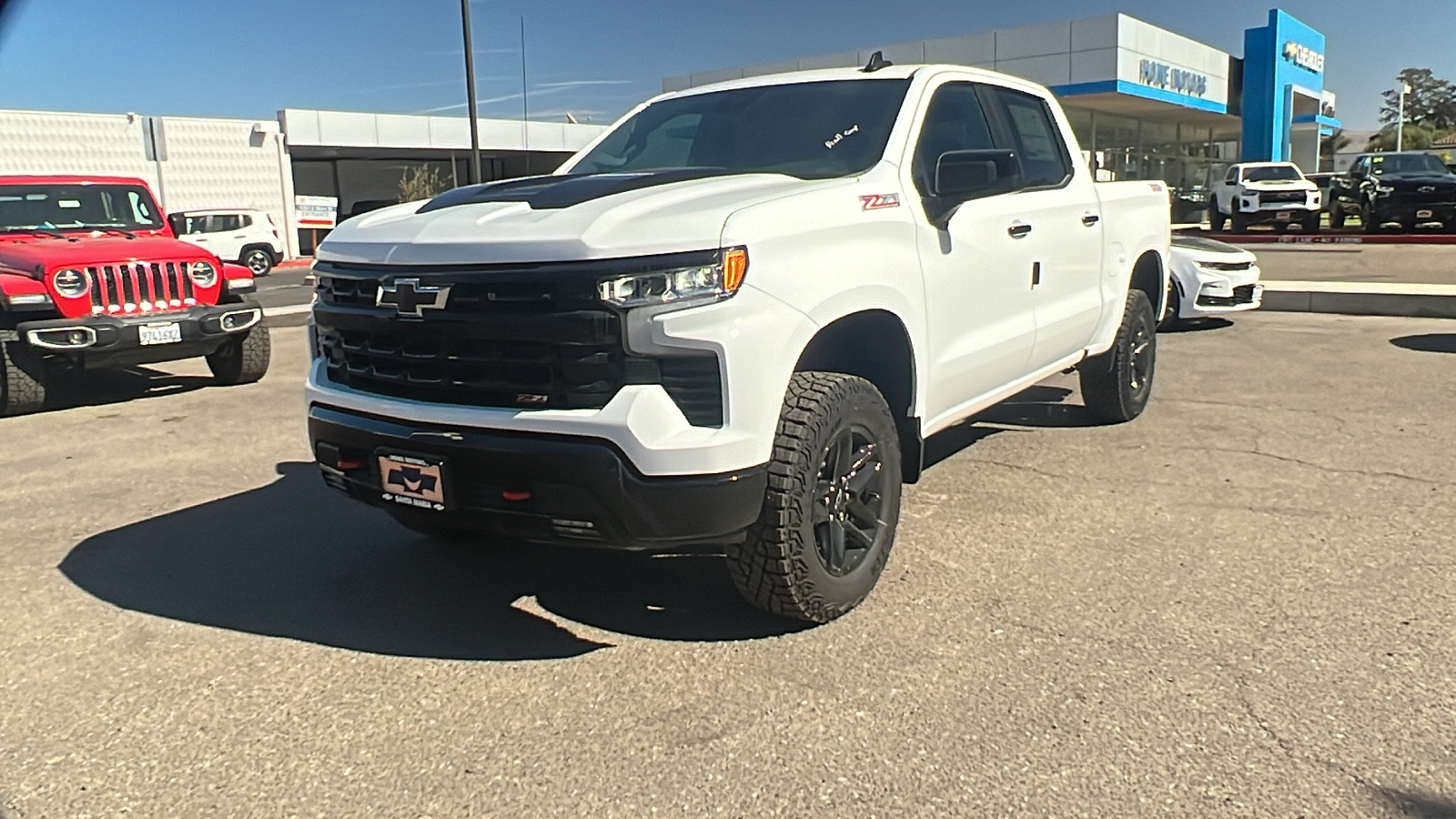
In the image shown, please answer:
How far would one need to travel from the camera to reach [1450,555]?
402 centimetres

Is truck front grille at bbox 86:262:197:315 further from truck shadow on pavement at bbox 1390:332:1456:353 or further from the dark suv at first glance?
the dark suv

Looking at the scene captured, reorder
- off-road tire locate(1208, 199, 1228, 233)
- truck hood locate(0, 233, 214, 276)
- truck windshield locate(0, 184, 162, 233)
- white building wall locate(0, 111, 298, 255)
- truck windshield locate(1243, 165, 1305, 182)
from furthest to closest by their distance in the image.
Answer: white building wall locate(0, 111, 298, 255) < off-road tire locate(1208, 199, 1228, 233) < truck windshield locate(1243, 165, 1305, 182) < truck windshield locate(0, 184, 162, 233) < truck hood locate(0, 233, 214, 276)

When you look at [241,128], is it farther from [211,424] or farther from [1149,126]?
[1149,126]

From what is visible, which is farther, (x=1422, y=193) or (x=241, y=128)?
(x=241, y=128)

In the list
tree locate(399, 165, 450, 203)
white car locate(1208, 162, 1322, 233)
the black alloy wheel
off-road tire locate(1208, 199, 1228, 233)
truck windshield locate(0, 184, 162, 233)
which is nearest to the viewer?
the black alloy wheel

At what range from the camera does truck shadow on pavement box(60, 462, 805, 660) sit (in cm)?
354

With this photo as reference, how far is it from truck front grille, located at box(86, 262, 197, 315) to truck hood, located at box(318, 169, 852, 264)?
4.82 metres

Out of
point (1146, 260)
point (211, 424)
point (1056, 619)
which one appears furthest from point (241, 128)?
point (1056, 619)

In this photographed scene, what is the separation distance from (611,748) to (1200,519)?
282 centimetres

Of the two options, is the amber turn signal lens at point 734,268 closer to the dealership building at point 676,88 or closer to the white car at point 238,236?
the white car at point 238,236

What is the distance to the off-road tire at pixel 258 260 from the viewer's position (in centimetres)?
2594

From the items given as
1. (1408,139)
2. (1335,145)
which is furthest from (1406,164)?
(1335,145)

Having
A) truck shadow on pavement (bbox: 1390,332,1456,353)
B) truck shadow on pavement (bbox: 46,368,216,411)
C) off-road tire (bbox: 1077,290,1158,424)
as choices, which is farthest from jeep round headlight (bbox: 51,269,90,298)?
truck shadow on pavement (bbox: 1390,332,1456,353)

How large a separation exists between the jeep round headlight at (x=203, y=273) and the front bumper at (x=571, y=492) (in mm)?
5759
